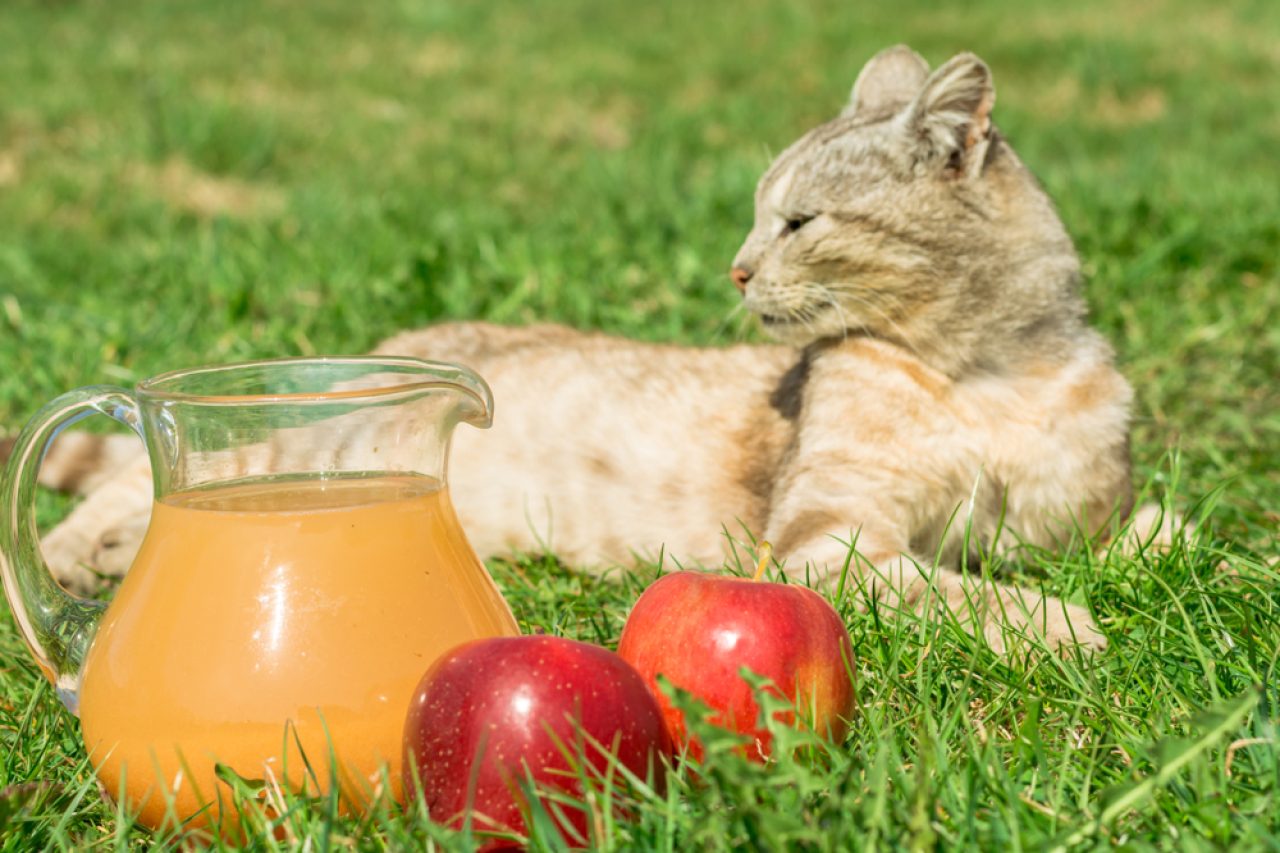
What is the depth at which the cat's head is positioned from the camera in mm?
3004

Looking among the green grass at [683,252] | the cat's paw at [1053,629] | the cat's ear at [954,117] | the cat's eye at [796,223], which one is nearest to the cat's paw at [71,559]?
the green grass at [683,252]

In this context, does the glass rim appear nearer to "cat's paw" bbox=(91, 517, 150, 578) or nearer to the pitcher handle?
the pitcher handle

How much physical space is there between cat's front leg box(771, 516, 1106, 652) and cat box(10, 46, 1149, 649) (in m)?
0.01

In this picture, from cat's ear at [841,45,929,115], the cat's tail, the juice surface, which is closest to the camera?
the juice surface

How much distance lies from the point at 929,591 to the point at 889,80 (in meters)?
1.90

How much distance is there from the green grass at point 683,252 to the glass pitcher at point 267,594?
4.3 inches

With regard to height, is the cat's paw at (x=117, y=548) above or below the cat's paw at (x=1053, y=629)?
below

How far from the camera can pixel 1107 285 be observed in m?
4.83

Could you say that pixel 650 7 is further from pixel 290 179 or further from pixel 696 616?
pixel 696 616

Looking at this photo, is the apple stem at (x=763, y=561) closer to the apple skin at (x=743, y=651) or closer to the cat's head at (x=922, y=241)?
the apple skin at (x=743, y=651)

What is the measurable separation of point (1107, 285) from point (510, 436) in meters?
2.58

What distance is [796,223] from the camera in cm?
319

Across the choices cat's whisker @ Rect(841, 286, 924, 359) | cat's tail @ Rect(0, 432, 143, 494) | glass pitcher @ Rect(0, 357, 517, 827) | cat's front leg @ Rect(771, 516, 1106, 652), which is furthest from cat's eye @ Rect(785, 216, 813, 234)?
cat's tail @ Rect(0, 432, 143, 494)

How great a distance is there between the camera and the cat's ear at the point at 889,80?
137 inches
